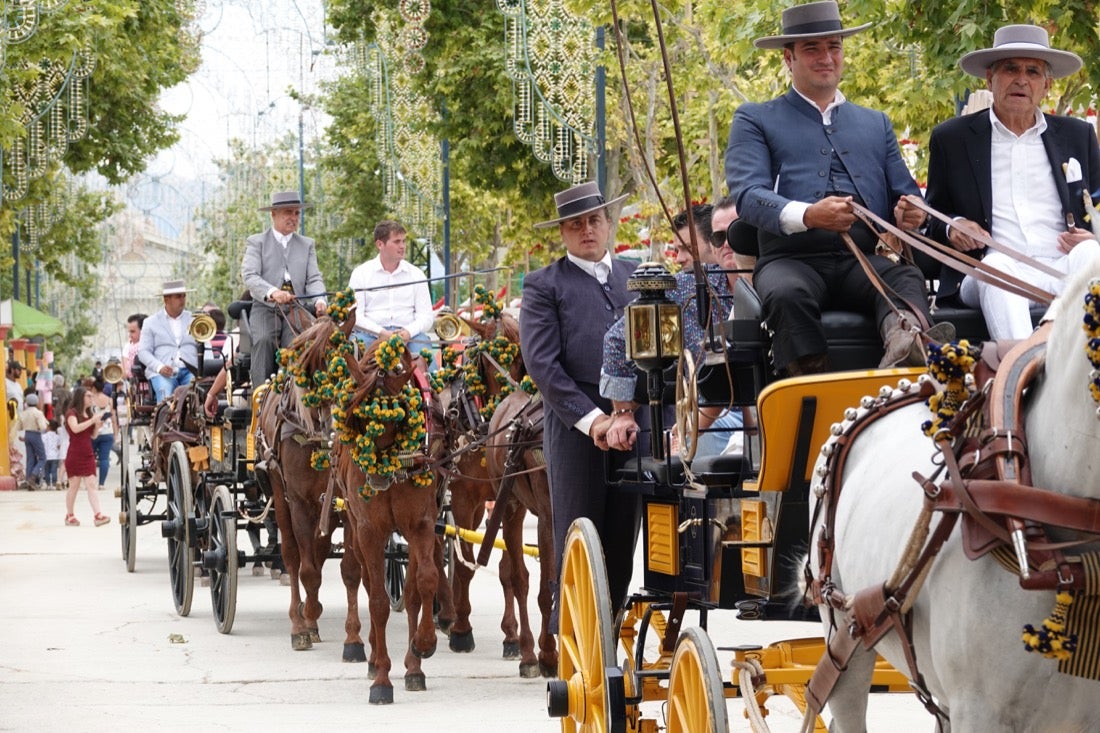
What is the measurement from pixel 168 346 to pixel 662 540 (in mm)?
12013

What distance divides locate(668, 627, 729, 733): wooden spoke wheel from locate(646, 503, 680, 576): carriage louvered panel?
2.25 feet

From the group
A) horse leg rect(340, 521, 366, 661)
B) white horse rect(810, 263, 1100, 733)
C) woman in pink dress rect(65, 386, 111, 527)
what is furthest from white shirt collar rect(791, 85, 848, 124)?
→ woman in pink dress rect(65, 386, 111, 527)

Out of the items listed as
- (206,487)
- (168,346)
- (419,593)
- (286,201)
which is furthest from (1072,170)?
(168,346)

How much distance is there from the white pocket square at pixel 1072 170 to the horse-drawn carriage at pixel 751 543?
1.81ft

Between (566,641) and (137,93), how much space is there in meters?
28.6

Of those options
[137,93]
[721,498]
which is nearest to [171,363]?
[721,498]

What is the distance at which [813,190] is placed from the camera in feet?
19.5

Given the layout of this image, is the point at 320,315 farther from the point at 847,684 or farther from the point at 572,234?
the point at 847,684

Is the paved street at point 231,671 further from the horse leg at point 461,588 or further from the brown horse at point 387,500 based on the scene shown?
the brown horse at point 387,500

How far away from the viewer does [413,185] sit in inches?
1273

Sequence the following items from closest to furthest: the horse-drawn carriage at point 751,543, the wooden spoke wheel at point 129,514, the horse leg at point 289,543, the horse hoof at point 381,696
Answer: the horse-drawn carriage at point 751,543 → the horse hoof at point 381,696 → the horse leg at point 289,543 → the wooden spoke wheel at point 129,514

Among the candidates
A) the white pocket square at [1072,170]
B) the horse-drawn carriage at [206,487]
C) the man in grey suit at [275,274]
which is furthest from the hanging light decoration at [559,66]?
the white pocket square at [1072,170]

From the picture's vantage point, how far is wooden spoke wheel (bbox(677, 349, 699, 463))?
573 centimetres

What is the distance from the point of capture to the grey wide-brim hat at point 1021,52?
5.54 metres
